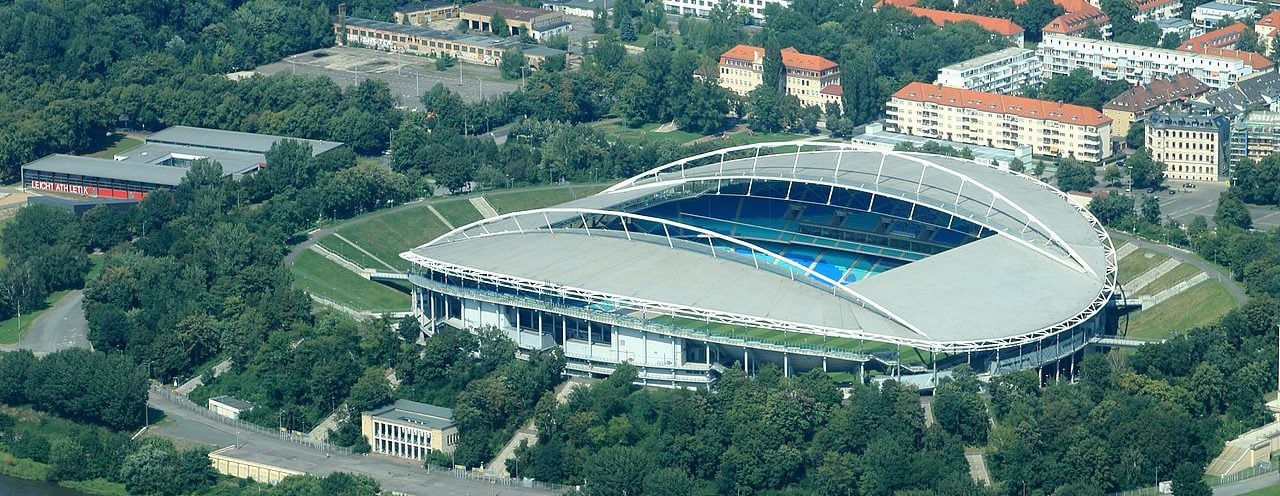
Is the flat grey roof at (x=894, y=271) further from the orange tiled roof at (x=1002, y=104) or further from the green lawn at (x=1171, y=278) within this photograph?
the orange tiled roof at (x=1002, y=104)

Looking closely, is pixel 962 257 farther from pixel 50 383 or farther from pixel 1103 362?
pixel 50 383

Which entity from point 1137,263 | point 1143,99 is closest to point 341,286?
point 1137,263

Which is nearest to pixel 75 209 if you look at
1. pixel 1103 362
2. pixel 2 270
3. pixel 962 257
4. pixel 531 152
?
pixel 2 270

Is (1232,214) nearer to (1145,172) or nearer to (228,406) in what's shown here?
(1145,172)

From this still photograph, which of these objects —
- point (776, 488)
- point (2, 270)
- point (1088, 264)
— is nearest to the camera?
point (776, 488)

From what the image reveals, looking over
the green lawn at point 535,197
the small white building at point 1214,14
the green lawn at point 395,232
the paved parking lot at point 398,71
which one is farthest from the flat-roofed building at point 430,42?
the small white building at point 1214,14

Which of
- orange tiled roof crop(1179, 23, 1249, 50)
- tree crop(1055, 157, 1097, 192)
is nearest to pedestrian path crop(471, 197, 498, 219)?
tree crop(1055, 157, 1097, 192)
